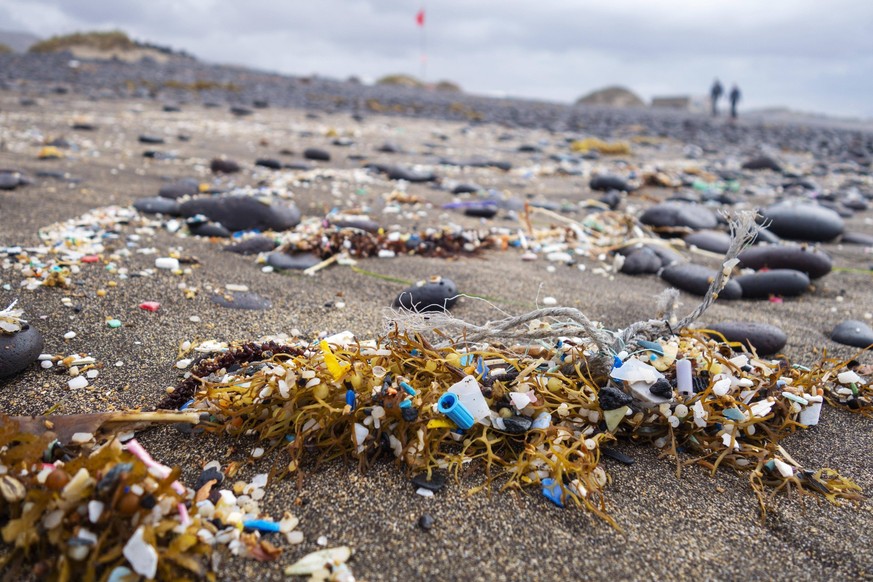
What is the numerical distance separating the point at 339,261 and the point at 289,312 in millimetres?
790

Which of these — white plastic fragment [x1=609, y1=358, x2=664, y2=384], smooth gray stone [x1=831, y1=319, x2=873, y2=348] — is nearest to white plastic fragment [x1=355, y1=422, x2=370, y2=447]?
white plastic fragment [x1=609, y1=358, x2=664, y2=384]

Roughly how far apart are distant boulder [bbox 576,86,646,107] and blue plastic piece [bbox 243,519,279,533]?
37.3m

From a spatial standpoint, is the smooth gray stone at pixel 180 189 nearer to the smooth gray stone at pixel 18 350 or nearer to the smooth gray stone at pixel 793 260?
the smooth gray stone at pixel 18 350

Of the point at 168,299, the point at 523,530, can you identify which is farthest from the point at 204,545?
the point at 168,299

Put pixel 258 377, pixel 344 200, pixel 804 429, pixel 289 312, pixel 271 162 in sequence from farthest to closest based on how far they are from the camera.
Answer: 1. pixel 271 162
2. pixel 344 200
3. pixel 289 312
4. pixel 804 429
5. pixel 258 377

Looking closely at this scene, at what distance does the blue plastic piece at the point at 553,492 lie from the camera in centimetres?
156

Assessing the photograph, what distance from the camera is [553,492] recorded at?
1.58 meters

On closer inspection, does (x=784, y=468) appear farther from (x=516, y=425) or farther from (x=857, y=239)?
(x=857, y=239)

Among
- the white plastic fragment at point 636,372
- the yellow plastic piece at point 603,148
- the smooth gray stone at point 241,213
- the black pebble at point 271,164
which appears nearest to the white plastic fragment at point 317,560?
the white plastic fragment at point 636,372

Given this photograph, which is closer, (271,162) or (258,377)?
(258,377)

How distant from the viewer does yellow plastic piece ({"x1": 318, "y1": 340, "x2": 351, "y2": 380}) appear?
1.75 metres

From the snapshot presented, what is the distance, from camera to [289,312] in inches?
108

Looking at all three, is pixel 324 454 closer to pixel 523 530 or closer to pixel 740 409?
pixel 523 530

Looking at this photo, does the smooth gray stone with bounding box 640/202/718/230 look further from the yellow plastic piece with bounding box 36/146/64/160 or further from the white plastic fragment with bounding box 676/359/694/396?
the yellow plastic piece with bounding box 36/146/64/160
